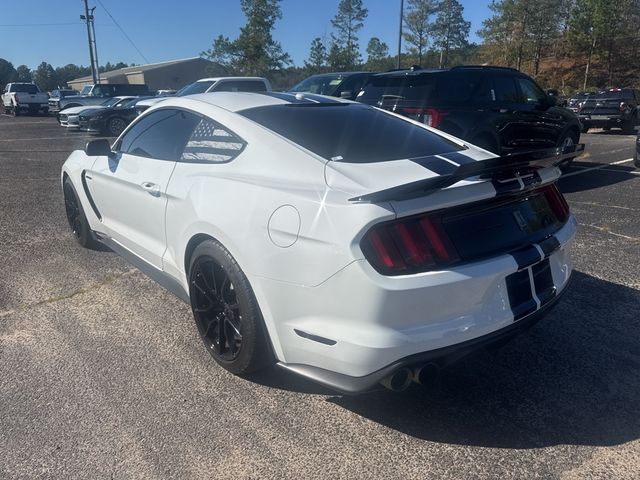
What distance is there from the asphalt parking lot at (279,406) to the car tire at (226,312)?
0.17 meters

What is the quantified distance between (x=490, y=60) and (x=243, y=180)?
51600 mm

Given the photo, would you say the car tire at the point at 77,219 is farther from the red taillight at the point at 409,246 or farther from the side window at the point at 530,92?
the side window at the point at 530,92

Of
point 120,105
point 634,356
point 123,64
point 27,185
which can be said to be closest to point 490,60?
point 120,105

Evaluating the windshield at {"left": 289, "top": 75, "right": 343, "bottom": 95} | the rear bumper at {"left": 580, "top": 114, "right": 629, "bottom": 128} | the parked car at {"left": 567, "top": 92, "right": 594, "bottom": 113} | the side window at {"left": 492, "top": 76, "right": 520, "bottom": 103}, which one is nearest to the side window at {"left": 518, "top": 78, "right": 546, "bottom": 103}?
the side window at {"left": 492, "top": 76, "right": 520, "bottom": 103}

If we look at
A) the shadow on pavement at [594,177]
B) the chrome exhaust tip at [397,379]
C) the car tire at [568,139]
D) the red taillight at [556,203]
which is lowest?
the shadow on pavement at [594,177]

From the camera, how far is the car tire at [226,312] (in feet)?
9.01

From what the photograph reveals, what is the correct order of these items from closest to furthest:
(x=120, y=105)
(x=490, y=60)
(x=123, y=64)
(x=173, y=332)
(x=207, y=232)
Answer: (x=207, y=232)
(x=173, y=332)
(x=120, y=105)
(x=490, y=60)
(x=123, y=64)

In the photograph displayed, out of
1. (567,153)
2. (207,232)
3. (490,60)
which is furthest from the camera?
(490,60)

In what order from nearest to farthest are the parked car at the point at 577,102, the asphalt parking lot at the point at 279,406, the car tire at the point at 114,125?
the asphalt parking lot at the point at 279,406
the car tire at the point at 114,125
the parked car at the point at 577,102

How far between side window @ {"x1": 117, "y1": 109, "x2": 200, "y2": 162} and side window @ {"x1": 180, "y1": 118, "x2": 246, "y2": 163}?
0.30 feet

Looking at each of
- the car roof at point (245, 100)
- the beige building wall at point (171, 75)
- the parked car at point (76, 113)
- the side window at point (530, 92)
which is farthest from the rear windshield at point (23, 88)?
the beige building wall at point (171, 75)

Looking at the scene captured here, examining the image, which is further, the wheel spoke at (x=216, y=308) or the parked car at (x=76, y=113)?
the parked car at (x=76, y=113)

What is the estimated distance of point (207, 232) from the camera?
116 inches

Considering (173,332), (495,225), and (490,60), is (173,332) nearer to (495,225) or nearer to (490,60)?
(495,225)
